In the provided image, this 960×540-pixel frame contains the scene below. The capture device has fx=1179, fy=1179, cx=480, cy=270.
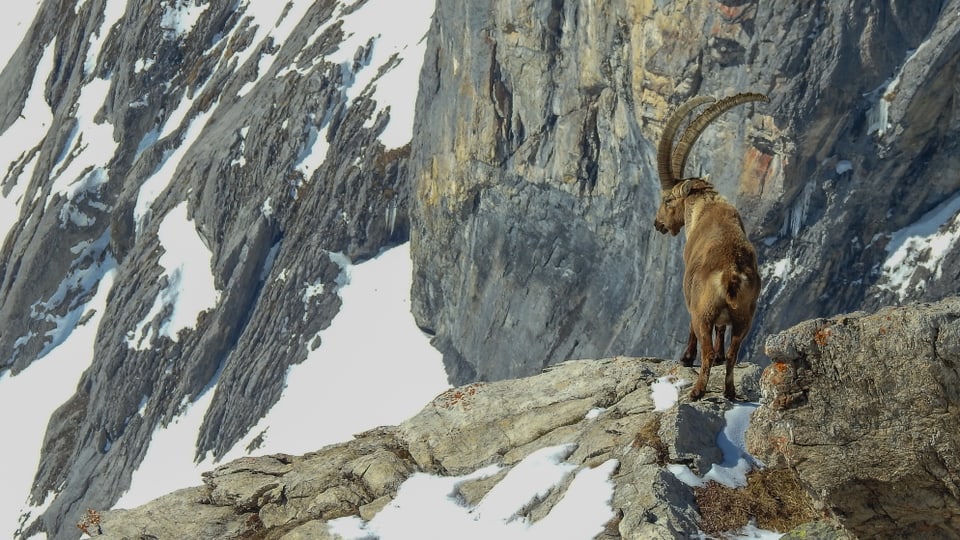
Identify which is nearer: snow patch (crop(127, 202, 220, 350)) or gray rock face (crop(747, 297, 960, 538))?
gray rock face (crop(747, 297, 960, 538))

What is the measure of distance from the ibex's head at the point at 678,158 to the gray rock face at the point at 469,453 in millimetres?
2127

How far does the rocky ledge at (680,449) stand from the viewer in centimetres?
1012

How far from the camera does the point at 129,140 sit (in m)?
91.8

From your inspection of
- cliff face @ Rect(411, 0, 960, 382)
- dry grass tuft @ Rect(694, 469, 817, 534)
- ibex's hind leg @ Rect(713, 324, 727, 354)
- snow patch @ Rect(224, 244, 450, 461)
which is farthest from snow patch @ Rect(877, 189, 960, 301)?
dry grass tuft @ Rect(694, 469, 817, 534)

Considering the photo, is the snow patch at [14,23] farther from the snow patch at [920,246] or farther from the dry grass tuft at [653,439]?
the dry grass tuft at [653,439]

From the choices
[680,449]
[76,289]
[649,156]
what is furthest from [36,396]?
[680,449]

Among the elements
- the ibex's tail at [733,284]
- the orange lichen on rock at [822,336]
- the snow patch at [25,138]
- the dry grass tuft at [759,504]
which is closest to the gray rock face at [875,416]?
the orange lichen on rock at [822,336]

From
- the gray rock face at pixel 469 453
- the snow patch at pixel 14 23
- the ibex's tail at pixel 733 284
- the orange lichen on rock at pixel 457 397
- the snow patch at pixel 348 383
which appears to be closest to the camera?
the ibex's tail at pixel 733 284

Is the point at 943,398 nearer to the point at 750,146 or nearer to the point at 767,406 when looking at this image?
the point at 767,406

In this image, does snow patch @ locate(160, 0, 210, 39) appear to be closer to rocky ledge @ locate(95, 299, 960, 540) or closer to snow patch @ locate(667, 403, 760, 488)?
rocky ledge @ locate(95, 299, 960, 540)

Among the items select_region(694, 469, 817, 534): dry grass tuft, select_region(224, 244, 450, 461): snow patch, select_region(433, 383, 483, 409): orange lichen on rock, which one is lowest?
select_region(694, 469, 817, 534): dry grass tuft

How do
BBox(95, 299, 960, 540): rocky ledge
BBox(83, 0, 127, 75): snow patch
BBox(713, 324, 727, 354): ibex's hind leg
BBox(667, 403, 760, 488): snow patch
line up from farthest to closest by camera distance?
BBox(83, 0, 127, 75): snow patch → BBox(713, 324, 727, 354): ibex's hind leg → BBox(667, 403, 760, 488): snow patch → BBox(95, 299, 960, 540): rocky ledge

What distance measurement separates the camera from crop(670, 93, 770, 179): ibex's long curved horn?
14961mm

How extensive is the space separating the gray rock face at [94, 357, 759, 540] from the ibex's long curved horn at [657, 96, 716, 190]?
264 centimetres
